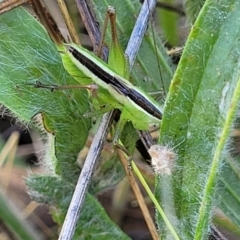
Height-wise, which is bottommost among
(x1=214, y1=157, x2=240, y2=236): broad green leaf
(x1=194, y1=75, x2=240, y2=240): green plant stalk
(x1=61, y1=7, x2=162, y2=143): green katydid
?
(x1=214, y1=157, x2=240, y2=236): broad green leaf

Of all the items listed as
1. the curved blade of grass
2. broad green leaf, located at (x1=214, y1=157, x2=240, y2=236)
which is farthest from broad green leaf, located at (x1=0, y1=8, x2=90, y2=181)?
broad green leaf, located at (x1=214, y1=157, x2=240, y2=236)

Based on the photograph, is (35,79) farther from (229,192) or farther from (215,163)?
(229,192)

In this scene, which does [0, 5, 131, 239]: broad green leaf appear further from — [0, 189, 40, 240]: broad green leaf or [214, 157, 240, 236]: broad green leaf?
[214, 157, 240, 236]: broad green leaf

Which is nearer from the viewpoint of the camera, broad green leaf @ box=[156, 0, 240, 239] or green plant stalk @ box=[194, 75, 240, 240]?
green plant stalk @ box=[194, 75, 240, 240]

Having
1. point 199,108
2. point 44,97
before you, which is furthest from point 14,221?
point 199,108

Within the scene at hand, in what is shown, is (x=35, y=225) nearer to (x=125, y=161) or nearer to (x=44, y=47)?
(x=125, y=161)
